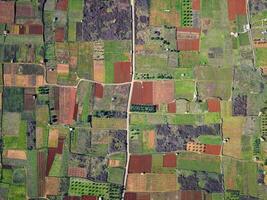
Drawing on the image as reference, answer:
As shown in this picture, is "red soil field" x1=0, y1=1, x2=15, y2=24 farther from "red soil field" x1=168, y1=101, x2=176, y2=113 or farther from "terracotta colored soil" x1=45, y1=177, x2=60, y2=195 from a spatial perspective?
"red soil field" x1=168, y1=101, x2=176, y2=113

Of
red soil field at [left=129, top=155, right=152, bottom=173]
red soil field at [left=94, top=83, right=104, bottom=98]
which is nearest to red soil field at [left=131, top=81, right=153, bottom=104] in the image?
red soil field at [left=94, top=83, right=104, bottom=98]

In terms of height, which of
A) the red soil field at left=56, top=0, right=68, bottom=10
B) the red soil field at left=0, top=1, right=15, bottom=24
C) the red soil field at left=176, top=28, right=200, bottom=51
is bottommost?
the red soil field at left=176, top=28, right=200, bottom=51

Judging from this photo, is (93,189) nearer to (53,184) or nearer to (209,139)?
(53,184)

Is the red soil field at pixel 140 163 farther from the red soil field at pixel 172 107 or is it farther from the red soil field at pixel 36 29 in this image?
the red soil field at pixel 36 29

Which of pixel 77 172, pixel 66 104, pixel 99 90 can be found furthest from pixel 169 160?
pixel 66 104

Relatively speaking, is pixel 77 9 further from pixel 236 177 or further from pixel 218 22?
pixel 236 177

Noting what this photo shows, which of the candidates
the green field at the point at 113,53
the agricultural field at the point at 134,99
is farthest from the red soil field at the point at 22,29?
the green field at the point at 113,53
